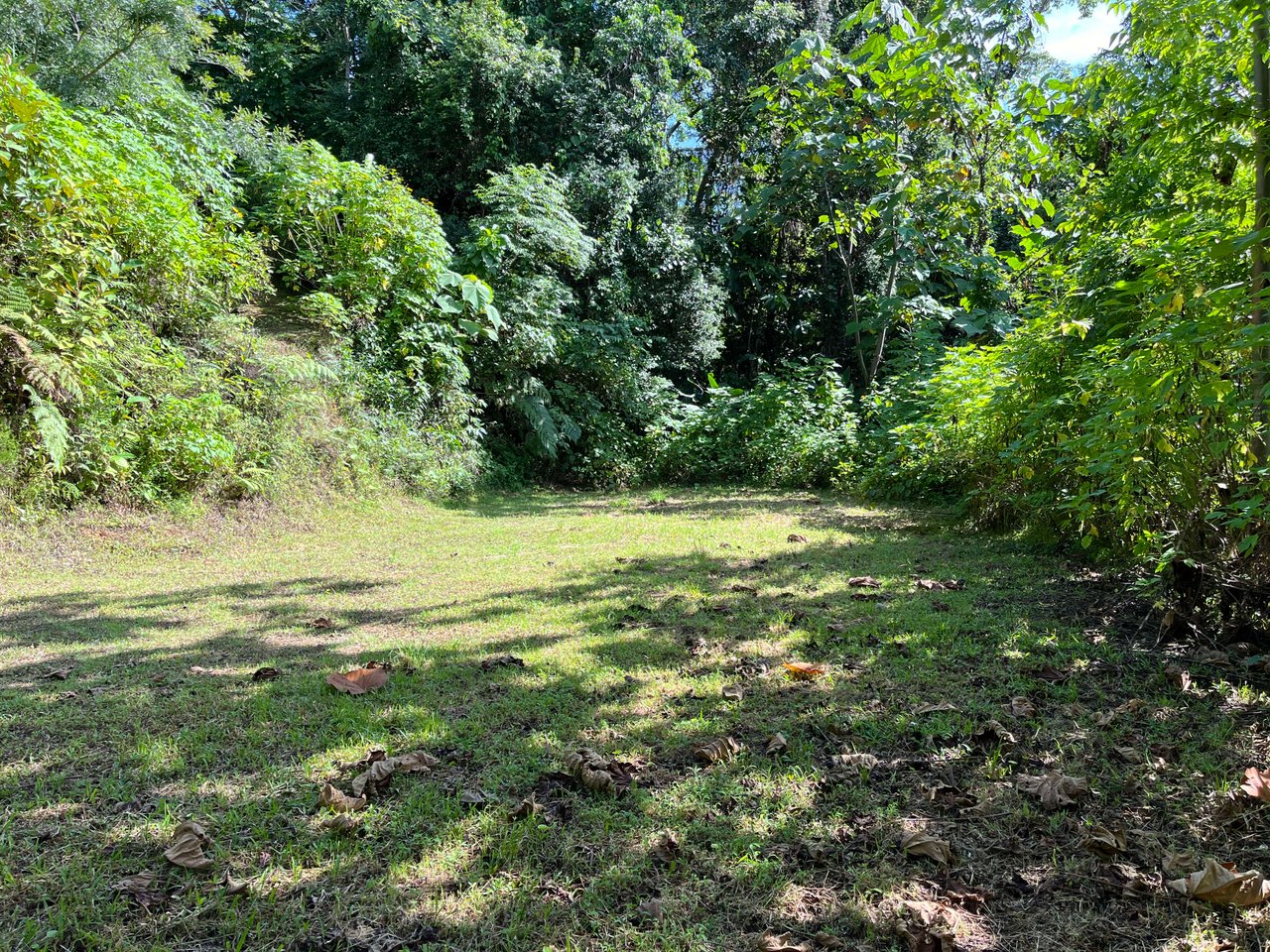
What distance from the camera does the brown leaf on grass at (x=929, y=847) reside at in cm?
192

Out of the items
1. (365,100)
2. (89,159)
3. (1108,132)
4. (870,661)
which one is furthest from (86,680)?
(365,100)

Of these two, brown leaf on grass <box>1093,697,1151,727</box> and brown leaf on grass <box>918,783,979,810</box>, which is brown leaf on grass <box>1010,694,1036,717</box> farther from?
brown leaf on grass <box>918,783,979,810</box>

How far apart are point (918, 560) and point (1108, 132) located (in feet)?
10.4

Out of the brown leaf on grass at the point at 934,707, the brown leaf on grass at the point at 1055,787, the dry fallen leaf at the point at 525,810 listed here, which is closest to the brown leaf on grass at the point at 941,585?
the brown leaf on grass at the point at 934,707

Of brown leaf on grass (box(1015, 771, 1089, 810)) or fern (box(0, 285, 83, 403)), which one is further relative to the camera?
fern (box(0, 285, 83, 403))

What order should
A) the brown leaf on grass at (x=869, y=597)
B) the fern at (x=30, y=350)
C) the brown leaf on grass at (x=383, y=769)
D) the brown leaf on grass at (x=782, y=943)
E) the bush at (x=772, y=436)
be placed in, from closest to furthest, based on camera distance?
1. the brown leaf on grass at (x=782, y=943)
2. the brown leaf on grass at (x=383, y=769)
3. the brown leaf on grass at (x=869, y=597)
4. the fern at (x=30, y=350)
5. the bush at (x=772, y=436)

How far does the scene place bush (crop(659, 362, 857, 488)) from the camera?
1132 centimetres

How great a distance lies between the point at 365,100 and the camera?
1345 centimetres

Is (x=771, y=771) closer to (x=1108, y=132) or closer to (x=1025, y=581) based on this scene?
(x=1025, y=581)

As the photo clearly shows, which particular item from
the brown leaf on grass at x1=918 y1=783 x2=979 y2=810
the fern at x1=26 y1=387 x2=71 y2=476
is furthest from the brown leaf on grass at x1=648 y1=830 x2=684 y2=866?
the fern at x1=26 y1=387 x2=71 y2=476

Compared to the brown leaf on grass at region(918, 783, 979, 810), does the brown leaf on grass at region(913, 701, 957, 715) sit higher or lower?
higher

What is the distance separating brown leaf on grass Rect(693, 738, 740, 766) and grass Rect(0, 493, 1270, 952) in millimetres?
38

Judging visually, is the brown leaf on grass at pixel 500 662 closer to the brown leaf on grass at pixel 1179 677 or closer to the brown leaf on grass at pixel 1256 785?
the brown leaf on grass at pixel 1256 785

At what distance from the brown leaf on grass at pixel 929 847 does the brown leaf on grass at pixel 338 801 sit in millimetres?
1573
